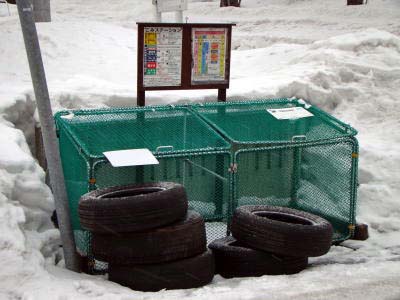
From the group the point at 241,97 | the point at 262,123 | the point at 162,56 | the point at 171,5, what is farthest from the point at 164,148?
the point at 171,5

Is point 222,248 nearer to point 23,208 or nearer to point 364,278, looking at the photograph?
point 364,278

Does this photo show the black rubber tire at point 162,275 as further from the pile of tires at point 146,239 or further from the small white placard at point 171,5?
the small white placard at point 171,5

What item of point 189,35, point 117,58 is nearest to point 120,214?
point 189,35

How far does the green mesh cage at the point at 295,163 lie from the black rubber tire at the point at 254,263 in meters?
0.74

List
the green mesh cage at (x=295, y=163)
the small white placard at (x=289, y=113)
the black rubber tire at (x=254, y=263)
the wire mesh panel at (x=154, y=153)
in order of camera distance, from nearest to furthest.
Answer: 1. the black rubber tire at (x=254, y=263)
2. the wire mesh panel at (x=154, y=153)
3. the green mesh cage at (x=295, y=163)
4. the small white placard at (x=289, y=113)

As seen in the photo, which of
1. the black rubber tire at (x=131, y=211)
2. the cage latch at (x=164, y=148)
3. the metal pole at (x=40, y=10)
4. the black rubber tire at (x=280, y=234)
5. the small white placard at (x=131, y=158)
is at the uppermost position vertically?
the metal pole at (x=40, y=10)

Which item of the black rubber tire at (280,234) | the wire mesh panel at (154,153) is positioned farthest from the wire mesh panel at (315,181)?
the black rubber tire at (280,234)

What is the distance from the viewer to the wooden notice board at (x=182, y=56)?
7.98 m

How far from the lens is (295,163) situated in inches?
306

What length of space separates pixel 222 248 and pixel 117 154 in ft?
4.53

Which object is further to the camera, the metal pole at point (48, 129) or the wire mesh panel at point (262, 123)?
the wire mesh panel at point (262, 123)

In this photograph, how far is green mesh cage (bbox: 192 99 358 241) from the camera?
7371 millimetres

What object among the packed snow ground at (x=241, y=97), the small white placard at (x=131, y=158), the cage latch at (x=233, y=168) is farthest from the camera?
the cage latch at (x=233, y=168)

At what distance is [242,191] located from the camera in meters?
7.36
